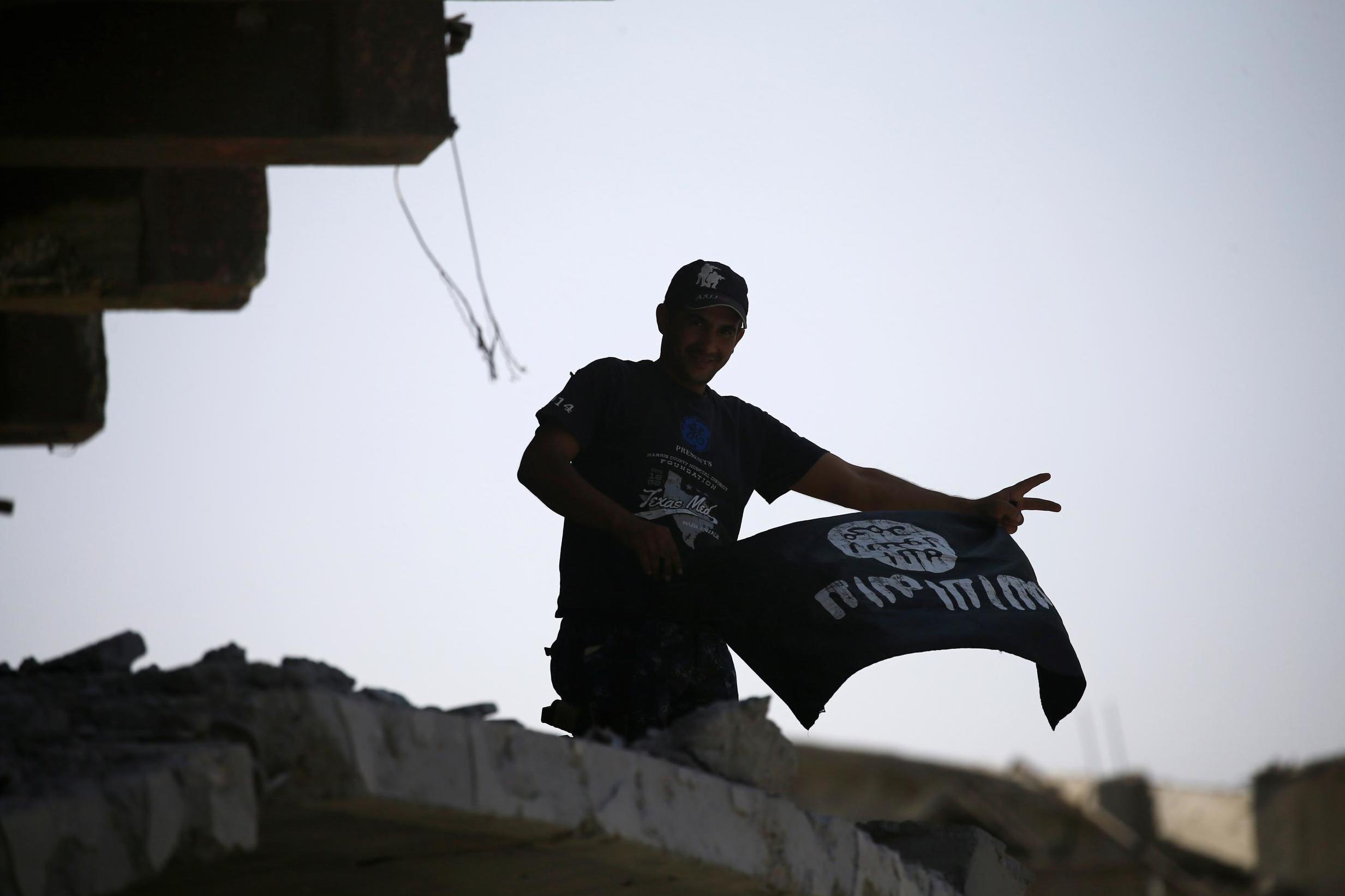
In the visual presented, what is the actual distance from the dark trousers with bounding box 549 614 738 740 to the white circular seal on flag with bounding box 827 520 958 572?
1.84ft

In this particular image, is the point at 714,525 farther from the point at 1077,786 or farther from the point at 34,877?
the point at 1077,786

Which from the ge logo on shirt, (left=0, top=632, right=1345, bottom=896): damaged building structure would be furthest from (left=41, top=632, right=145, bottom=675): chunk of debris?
the ge logo on shirt

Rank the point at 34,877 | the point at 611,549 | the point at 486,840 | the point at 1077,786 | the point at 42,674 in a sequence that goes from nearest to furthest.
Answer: the point at 34,877, the point at 486,840, the point at 42,674, the point at 611,549, the point at 1077,786

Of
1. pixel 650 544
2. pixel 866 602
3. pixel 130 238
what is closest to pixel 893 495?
pixel 866 602

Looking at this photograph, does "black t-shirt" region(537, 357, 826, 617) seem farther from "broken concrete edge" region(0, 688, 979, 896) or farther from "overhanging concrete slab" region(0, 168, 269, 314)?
"overhanging concrete slab" region(0, 168, 269, 314)

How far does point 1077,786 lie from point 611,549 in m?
14.8

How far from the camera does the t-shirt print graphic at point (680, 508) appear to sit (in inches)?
163

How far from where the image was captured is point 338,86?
354 cm

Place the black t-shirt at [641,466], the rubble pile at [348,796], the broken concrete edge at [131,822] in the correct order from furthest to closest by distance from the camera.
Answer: the black t-shirt at [641,466], the rubble pile at [348,796], the broken concrete edge at [131,822]

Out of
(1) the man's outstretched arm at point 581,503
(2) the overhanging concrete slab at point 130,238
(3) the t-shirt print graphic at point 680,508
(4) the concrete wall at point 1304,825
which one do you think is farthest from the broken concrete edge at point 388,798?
(4) the concrete wall at point 1304,825

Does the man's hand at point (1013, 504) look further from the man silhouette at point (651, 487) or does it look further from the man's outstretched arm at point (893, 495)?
the man silhouette at point (651, 487)

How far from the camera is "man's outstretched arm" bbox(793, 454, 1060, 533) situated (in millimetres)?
4660

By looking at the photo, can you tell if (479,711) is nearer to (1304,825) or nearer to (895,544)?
(895,544)

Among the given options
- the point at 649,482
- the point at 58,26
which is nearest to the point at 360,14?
the point at 58,26
